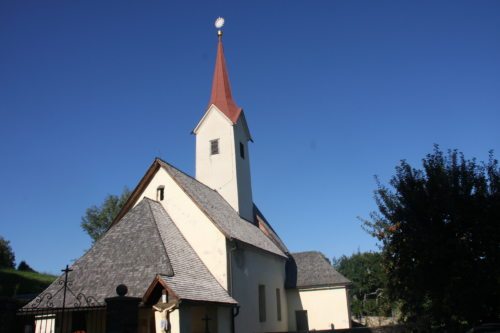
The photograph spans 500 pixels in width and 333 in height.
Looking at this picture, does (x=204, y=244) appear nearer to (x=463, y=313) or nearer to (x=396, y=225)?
(x=396, y=225)

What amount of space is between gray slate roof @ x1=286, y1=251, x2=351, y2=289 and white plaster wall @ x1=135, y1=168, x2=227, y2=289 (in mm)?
9518

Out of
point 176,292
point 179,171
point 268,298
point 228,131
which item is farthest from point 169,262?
point 228,131

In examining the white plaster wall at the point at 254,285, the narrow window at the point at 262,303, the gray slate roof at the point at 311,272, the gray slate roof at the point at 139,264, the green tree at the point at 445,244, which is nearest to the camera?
the green tree at the point at 445,244

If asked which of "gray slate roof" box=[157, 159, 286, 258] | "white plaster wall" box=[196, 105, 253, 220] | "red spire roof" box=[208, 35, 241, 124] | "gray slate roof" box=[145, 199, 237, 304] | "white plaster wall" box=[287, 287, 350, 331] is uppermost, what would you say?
"red spire roof" box=[208, 35, 241, 124]

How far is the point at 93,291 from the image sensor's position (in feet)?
53.0

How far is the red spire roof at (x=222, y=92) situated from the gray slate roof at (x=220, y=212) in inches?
217

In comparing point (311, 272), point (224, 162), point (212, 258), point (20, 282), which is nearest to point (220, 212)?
point (212, 258)

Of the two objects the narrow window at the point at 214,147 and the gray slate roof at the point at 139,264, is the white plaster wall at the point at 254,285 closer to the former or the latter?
the gray slate roof at the point at 139,264

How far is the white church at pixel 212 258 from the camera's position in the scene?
1616 cm

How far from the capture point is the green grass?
33562 millimetres

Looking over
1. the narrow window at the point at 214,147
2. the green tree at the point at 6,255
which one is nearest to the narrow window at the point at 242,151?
the narrow window at the point at 214,147

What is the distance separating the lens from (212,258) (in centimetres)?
1942

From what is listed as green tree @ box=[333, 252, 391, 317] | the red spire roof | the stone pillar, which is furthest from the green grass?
green tree @ box=[333, 252, 391, 317]

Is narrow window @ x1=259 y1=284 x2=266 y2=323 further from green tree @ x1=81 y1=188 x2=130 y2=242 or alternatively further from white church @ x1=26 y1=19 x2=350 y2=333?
green tree @ x1=81 y1=188 x2=130 y2=242
